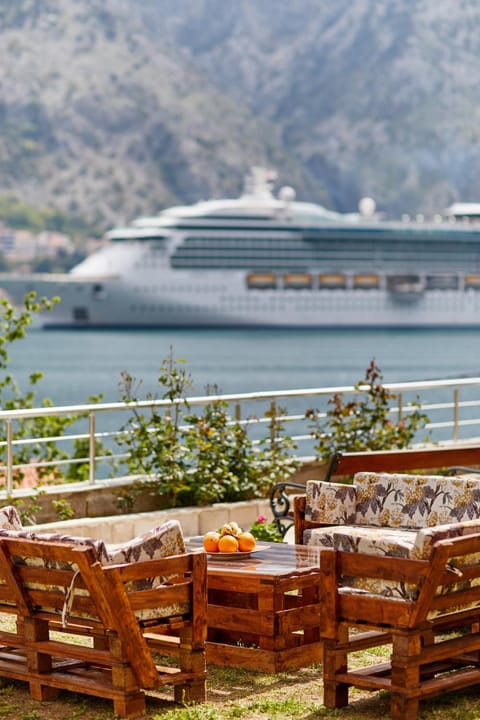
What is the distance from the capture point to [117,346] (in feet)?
260

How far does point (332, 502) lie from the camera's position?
18.6 ft

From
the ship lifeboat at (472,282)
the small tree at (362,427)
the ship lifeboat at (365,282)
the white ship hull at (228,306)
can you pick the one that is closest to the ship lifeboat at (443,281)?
the ship lifeboat at (472,282)

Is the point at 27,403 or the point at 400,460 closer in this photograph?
the point at 400,460

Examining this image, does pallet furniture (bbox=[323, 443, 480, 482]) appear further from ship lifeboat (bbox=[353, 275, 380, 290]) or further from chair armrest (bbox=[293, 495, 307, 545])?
ship lifeboat (bbox=[353, 275, 380, 290])

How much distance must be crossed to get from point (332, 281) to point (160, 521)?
90958 mm

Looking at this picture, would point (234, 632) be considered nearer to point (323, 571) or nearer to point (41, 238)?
point (323, 571)

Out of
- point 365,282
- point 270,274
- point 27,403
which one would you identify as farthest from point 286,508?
point 365,282

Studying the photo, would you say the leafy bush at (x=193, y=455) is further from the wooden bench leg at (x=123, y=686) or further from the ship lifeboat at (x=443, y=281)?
the ship lifeboat at (x=443, y=281)

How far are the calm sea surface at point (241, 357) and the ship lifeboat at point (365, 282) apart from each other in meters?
3.63

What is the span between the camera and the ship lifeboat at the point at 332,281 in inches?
3844

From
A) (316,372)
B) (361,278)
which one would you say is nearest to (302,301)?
(361,278)

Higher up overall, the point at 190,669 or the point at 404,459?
the point at 404,459

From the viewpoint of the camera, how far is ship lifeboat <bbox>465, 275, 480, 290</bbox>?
3949 inches

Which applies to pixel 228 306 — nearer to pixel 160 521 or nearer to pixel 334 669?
pixel 160 521
